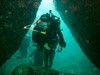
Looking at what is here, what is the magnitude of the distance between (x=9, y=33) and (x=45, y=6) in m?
55.4

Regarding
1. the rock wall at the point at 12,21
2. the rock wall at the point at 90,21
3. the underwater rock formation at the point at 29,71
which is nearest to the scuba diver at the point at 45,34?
the underwater rock formation at the point at 29,71

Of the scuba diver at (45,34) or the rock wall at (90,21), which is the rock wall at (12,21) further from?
the rock wall at (90,21)

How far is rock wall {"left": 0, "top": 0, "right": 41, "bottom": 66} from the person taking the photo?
6820mm

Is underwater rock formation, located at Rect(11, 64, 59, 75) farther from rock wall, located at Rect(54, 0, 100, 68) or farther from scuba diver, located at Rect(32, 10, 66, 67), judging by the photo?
rock wall, located at Rect(54, 0, 100, 68)

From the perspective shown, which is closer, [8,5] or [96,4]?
[96,4]

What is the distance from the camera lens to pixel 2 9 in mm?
6672

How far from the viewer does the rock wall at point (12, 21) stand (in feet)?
22.4

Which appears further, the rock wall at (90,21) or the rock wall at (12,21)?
the rock wall at (12,21)

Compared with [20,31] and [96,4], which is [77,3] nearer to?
[96,4]

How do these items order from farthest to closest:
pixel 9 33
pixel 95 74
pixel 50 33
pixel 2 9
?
pixel 95 74 → pixel 9 33 → pixel 2 9 → pixel 50 33

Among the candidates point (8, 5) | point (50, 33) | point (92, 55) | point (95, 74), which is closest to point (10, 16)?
point (8, 5)

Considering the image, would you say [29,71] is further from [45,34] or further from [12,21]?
[12,21]

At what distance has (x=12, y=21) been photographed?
23.4 feet

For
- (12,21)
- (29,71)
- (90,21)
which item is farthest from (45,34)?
(90,21)
